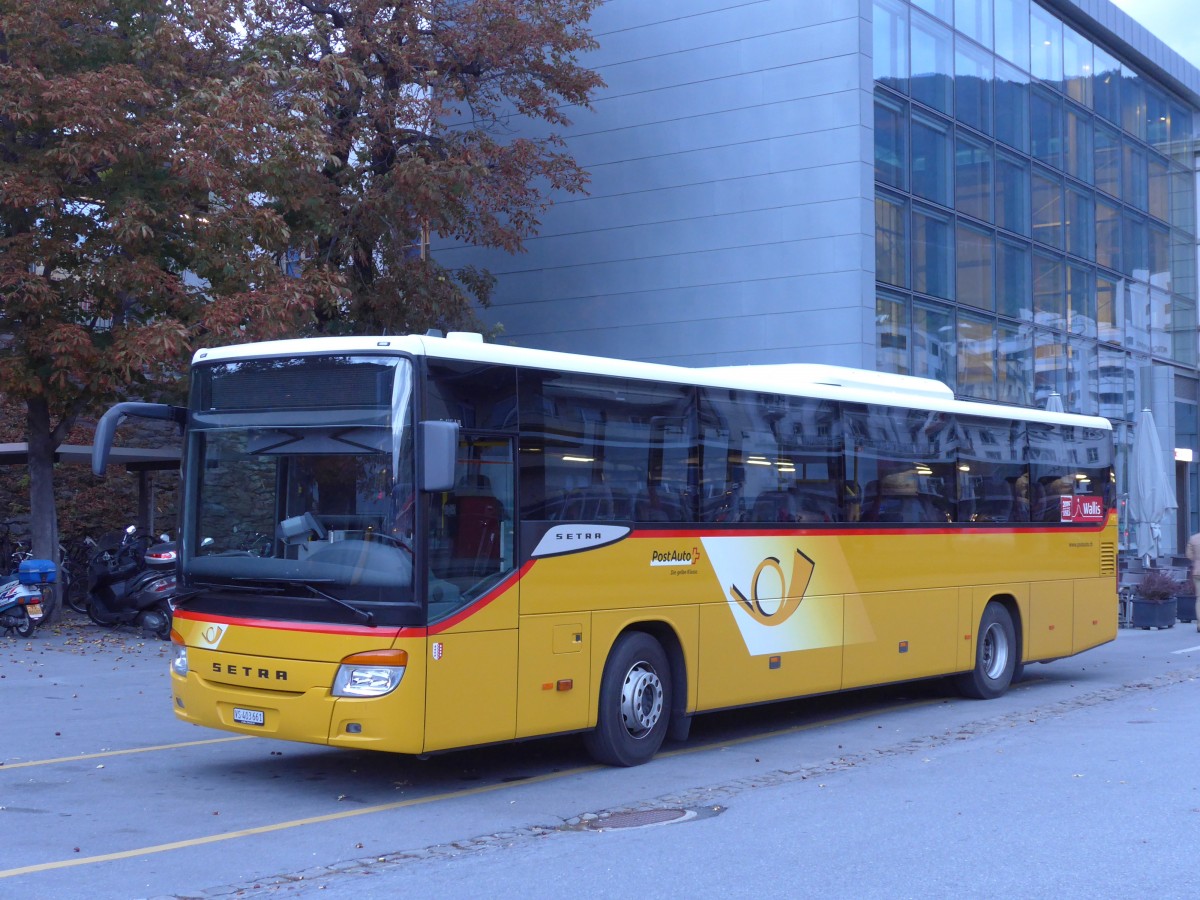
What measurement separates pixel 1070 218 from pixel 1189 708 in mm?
22293

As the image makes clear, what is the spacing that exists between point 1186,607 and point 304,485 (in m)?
20.3

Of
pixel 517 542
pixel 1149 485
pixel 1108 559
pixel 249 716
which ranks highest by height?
pixel 1149 485

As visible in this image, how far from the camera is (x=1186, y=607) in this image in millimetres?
24484

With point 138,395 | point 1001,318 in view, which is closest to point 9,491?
point 138,395

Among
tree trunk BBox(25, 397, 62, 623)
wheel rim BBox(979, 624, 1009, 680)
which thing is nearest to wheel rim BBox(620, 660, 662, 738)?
wheel rim BBox(979, 624, 1009, 680)

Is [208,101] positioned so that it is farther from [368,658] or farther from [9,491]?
[9,491]

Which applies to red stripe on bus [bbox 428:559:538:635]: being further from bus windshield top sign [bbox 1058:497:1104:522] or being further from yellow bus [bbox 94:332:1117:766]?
bus windshield top sign [bbox 1058:497:1104:522]

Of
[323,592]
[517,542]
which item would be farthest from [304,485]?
[517,542]

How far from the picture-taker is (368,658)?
27.3 ft

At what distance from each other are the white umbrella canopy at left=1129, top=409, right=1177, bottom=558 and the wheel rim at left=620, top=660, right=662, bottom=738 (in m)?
17.4

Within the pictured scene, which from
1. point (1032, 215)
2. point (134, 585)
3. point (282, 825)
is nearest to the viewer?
point (282, 825)

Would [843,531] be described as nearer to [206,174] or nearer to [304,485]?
[304,485]

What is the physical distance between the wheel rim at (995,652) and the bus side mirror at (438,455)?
815 centimetres

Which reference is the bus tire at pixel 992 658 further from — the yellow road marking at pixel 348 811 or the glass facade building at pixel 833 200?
the glass facade building at pixel 833 200
